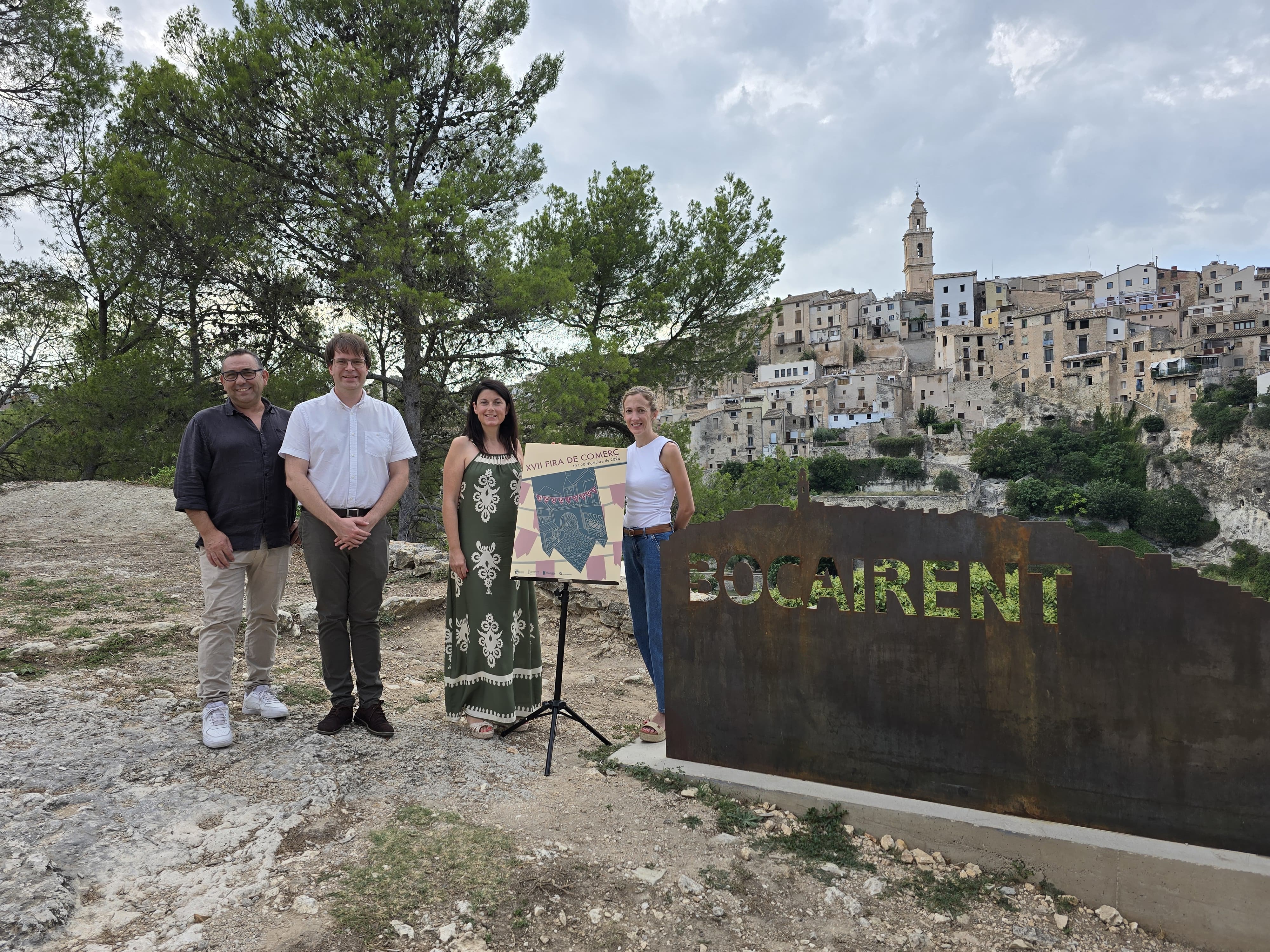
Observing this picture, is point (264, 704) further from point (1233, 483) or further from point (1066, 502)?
point (1233, 483)

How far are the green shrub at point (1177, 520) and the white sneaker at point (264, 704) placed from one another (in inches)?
1954

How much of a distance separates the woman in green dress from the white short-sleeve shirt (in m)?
0.33

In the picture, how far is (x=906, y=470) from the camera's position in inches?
2068

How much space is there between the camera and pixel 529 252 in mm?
11789

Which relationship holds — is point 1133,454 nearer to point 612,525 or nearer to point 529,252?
point 529,252

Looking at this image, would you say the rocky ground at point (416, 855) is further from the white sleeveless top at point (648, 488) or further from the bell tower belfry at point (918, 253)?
the bell tower belfry at point (918, 253)

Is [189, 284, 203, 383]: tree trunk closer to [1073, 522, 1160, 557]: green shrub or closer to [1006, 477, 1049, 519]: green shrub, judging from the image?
[1073, 522, 1160, 557]: green shrub

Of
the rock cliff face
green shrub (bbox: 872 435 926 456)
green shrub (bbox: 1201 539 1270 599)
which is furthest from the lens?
green shrub (bbox: 872 435 926 456)

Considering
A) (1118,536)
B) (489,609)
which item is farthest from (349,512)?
(1118,536)

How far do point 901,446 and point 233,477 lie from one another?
5623cm

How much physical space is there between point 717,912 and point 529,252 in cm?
1095

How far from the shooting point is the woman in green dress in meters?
3.44

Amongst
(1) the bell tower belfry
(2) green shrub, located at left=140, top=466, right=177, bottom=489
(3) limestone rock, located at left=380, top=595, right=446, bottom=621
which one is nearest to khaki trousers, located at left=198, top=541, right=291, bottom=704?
(3) limestone rock, located at left=380, top=595, right=446, bottom=621

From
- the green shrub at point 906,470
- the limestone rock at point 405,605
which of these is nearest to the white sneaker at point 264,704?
the limestone rock at point 405,605
